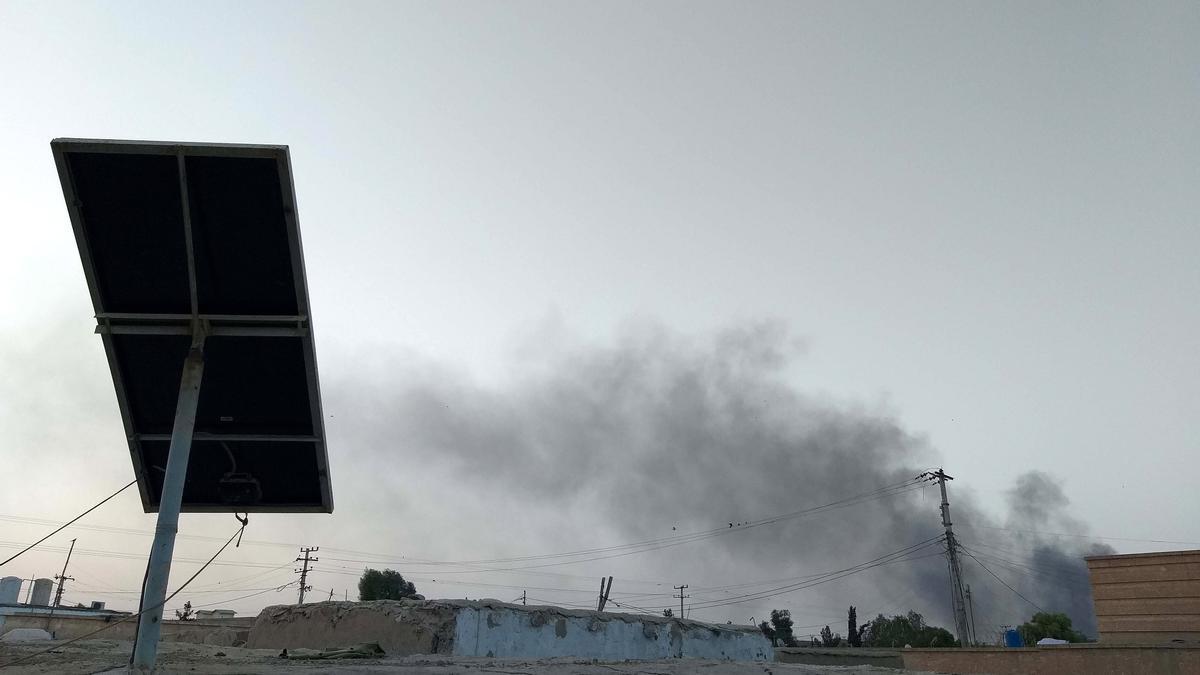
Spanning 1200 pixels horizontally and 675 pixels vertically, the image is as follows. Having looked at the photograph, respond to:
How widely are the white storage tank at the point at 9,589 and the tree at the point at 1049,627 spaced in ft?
236

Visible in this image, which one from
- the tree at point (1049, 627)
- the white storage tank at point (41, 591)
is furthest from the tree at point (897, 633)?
the white storage tank at point (41, 591)

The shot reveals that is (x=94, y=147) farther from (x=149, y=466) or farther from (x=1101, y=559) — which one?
(x=1101, y=559)

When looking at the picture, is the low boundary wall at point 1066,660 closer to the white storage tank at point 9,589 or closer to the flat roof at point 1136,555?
the flat roof at point 1136,555

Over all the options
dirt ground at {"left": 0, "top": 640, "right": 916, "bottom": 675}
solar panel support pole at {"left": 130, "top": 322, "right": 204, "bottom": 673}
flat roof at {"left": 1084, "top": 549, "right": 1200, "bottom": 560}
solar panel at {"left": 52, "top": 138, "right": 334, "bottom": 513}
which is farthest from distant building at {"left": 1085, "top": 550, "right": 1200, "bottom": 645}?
solar panel support pole at {"left": 130, "top": 322, "right": 204, "bottom": 673}

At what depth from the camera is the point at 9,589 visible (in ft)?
185

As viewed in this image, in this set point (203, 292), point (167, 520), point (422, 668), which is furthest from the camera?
point (203, 292)

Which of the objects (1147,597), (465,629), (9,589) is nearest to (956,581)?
(1147,597)

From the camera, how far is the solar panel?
520 centimetres

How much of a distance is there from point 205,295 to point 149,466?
5.54ft

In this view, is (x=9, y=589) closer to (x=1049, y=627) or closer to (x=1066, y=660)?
(x=1066, y=660)

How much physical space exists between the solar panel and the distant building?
25.5m

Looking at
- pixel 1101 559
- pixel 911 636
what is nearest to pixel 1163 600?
pixel 1101 559

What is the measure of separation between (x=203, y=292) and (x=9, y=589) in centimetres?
6785

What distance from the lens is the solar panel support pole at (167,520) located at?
4746 millimetres
